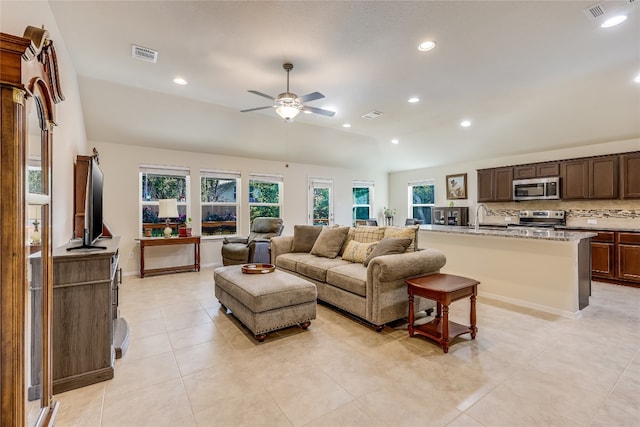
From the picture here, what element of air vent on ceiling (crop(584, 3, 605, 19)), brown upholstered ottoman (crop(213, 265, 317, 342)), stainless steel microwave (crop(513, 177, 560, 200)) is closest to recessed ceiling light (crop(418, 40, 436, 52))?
air vent on ceiling (crop(584, 3, 605, 19))

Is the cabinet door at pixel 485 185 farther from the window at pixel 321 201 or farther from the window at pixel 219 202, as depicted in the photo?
the window at pixel 219 202

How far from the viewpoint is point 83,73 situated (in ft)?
12.2

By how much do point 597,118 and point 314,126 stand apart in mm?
4655

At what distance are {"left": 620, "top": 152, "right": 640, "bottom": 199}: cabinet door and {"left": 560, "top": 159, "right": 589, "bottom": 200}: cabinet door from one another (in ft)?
1.42

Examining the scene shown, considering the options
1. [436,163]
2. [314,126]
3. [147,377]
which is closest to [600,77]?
[436,163]

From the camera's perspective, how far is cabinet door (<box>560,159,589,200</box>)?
16.7ft

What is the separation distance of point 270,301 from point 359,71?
9.06 feet

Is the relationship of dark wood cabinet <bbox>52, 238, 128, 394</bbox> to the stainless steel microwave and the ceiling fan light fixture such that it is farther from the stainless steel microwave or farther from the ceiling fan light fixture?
the stainless steel microwave

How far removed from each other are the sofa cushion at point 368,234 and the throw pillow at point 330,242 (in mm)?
204

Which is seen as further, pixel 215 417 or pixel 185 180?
pixel 185 180

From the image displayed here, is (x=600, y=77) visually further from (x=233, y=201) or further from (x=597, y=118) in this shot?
(x=233, y=201)

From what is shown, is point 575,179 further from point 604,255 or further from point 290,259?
point 290,259

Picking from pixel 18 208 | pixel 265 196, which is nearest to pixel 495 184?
pixel 265 196

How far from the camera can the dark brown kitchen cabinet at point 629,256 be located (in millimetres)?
4438
